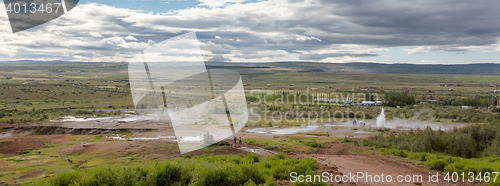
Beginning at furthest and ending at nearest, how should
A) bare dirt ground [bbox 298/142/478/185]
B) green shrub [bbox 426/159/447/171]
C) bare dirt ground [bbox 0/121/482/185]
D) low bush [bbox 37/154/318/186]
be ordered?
1. green shrub [bbox 426/159/447/171]
2. bare dirt ground [bbox 0/121/482/185]
3. bare dirt ground [bbox 298/142/478/185]
4. low bush [bbox 37/154/318/186]

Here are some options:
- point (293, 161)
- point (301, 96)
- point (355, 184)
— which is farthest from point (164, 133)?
point (301, 96)

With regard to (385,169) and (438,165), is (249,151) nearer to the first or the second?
(385,169)

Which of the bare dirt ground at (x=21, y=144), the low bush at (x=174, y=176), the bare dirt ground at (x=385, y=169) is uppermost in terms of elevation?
the low bush at (x=174, y=176)

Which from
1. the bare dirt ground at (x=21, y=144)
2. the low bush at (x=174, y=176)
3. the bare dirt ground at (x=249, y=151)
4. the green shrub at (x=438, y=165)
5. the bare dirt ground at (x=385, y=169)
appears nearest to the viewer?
the low bush at (x=174, y=176)

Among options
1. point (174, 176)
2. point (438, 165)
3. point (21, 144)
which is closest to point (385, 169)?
point (438, 165)

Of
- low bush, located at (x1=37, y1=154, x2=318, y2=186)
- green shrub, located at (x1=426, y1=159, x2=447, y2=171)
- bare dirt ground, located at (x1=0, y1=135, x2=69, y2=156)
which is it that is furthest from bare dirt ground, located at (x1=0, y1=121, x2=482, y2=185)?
low bush, located at (x1=37, y1=154, x2=318, y2=186)

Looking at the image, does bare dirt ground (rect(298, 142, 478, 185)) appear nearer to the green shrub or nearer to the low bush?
the green shrub

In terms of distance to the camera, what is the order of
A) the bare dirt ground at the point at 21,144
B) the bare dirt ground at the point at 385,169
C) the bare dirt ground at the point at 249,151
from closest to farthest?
the bare dirt ground at the point at 385,169 → the bare dirt ground at the point at 249,151 → the bare dirt ground at the point at 21,144

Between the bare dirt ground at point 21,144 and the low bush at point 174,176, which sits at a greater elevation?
the low bush at point 174,176

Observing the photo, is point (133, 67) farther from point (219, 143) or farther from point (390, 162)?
point (219, 143)

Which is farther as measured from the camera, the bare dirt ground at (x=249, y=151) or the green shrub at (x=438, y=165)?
the green shrub at (x=438, y=165)

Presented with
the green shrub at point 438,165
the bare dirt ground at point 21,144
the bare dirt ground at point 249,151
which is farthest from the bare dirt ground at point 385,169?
the bare dirt ground at point 21,144

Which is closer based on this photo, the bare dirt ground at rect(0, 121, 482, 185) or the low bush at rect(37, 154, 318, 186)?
the low bush at rect(37, 154, 318, 186)

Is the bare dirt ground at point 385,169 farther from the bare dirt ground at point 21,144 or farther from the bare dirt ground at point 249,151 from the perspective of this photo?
the bare dirt ground at point 21,144
